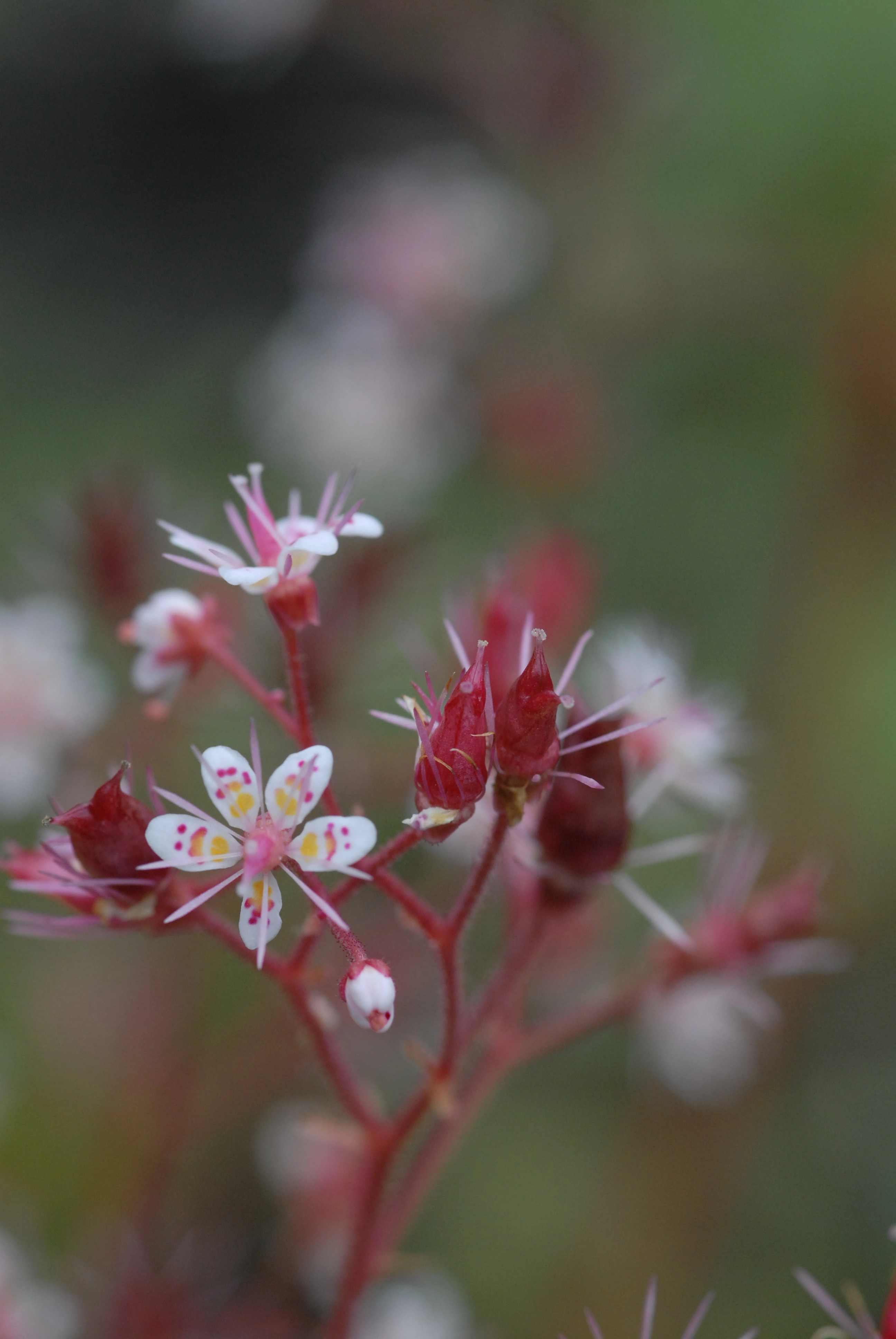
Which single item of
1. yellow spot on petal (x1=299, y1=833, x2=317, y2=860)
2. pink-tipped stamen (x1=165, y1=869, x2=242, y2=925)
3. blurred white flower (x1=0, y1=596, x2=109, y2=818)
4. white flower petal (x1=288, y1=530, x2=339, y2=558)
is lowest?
blurred white flower (x1=0, y1=596, x2=109, y2=818)

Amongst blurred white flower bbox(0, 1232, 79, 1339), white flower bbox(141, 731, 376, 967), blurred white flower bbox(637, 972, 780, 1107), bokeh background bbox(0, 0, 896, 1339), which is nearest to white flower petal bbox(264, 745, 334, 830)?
white flower bbox(141, 731, 376, 967)

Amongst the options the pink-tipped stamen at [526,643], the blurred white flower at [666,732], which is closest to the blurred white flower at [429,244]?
the blurred white flower at [666,732]

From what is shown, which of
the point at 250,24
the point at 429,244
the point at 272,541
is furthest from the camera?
the point at 250,24

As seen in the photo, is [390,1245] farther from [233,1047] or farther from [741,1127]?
[741,1127]

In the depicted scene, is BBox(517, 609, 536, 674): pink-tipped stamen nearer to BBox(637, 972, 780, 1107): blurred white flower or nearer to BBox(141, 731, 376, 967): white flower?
BBox(141, 731, 376, 967): white flower

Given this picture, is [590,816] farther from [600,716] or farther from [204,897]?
[204,897]

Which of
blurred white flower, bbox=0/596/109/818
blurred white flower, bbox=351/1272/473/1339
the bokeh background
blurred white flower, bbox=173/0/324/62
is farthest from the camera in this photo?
blurred white flower, bbox=173/0/324/62

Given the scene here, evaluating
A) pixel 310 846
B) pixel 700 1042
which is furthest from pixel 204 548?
pixel 700 1042
